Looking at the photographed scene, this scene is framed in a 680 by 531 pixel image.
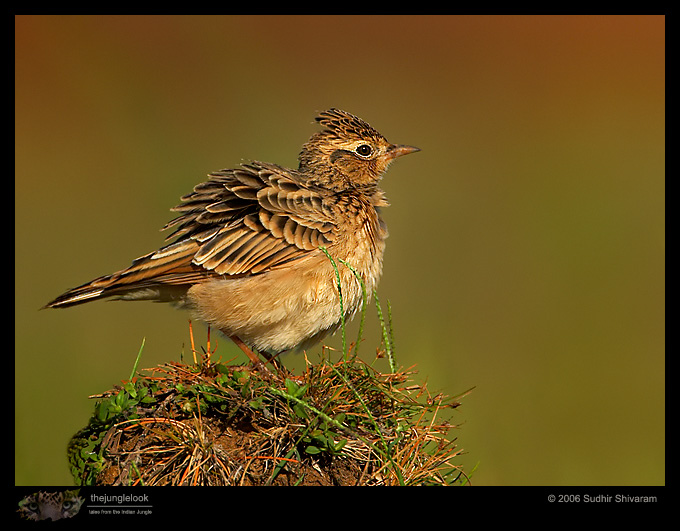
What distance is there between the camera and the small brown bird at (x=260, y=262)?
6387 mm

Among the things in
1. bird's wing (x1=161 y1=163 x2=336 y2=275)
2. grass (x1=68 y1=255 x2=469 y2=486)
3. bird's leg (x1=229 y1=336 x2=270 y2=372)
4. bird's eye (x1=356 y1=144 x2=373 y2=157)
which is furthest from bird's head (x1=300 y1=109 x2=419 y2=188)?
grass (x1=68 y1=255 x2=469 y2=486)

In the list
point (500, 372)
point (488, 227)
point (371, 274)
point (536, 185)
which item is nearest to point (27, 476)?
point (371, 274)

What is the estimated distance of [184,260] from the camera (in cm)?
641

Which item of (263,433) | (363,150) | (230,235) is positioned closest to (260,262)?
(230,235)

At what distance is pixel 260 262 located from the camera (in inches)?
254

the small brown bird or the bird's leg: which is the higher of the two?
the small brown bird

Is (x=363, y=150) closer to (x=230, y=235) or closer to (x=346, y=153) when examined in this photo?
(x=346, y=153)

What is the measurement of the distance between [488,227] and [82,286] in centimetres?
885

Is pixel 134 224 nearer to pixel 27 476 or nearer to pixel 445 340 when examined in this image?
pixel 445 340

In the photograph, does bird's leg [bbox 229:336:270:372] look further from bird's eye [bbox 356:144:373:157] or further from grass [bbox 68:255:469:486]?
bird's eye [bbox 356:144:373:157]

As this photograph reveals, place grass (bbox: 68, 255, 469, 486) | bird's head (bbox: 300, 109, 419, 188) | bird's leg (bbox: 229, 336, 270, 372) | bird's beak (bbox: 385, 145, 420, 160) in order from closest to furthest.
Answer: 1. grass (bbox: 68, 255, 469, 486)
2. bird's leg (bbox: 229, 336, 270, 372)
3. bird's head (bbox: 300, 109, 419, 188)
4. bird's beak (bbox: 385, 145, 420, 160)

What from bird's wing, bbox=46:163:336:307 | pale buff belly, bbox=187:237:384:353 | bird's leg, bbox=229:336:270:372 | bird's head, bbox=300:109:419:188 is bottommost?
bird's leg, bbox=229:336:270:372

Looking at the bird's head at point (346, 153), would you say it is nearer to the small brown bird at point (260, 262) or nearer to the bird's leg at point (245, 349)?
the small brown bird at point (260, 262)

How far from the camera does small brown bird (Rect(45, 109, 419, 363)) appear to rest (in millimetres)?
6387
